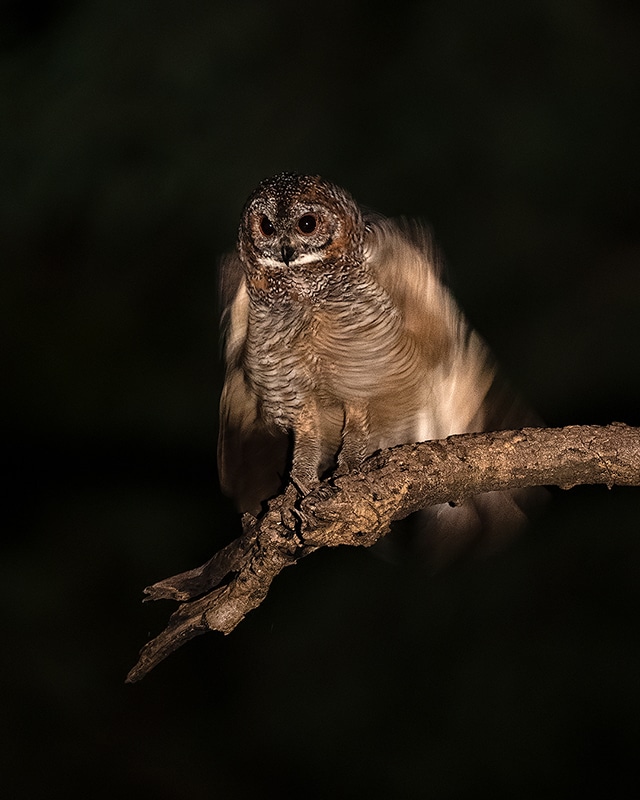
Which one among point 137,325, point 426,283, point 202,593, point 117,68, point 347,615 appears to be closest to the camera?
point 202,593

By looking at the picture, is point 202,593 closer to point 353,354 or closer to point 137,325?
point 353,354

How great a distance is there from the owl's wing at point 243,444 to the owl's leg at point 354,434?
5.1 inches

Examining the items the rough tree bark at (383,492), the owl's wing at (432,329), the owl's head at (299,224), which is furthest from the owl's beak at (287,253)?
the rough tree bark at (383,492)

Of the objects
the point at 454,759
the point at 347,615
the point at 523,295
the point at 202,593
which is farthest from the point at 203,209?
the point at 454,759

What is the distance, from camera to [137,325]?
1960mm

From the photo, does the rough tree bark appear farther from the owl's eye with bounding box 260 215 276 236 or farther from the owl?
the owl's eye with bounding box 260 215 276 236

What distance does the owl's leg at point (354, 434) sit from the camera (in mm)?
1399

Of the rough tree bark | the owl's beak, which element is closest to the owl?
the owl's beak

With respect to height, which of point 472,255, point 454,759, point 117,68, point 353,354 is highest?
point 117,68

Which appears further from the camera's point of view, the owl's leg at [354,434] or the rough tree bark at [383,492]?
the owl's leg at [354,434]

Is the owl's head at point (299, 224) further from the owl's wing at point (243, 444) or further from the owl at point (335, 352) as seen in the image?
the owl's wing at point (243, 444)

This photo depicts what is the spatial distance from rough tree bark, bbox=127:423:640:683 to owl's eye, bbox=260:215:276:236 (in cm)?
39

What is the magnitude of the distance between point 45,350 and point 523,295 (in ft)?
3.73

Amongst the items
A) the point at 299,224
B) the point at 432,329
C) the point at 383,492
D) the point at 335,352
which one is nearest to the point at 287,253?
the point at 299,224
